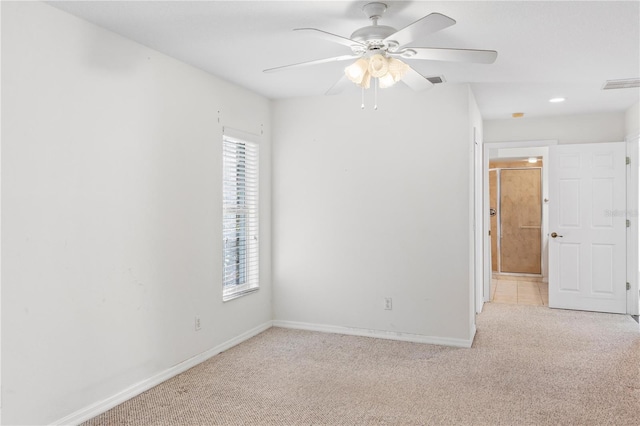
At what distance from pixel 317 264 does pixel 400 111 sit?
1735mm

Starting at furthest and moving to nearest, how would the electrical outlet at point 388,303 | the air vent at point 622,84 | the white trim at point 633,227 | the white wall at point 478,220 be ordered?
the white trim at point 633,227
the white wall at point 478,220
the electrical outlet at point 388,303
the air vent at point 622,84

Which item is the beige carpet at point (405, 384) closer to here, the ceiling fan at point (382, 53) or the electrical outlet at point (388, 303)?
the electrical outlet at point (388, 303)

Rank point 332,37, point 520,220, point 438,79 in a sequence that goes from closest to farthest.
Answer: point 332,37 → point 438,79 → point 520,220

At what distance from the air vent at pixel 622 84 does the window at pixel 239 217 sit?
333 cm

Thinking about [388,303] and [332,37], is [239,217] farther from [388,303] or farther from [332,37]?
[332,37]

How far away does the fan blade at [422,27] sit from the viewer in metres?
1.96

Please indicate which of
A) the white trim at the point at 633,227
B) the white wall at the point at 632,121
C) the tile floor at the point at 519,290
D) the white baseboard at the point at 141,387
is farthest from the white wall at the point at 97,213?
the white trim at the point at 633,227

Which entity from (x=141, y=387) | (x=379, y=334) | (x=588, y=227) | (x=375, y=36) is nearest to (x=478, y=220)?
(x=588, y=227)

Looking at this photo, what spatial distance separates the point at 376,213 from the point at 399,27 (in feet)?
6.52

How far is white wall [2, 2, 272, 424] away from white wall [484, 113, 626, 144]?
3.77m

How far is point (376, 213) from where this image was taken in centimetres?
434

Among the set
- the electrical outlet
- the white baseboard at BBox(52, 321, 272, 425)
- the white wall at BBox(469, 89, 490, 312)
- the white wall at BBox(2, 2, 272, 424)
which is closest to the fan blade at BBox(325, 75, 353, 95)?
the white wall at BBox(2, 2, 272, 424)

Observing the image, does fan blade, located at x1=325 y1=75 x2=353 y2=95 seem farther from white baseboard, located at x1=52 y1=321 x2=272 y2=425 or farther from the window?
white baseboard, located at x1=52 y1=321 x2=272 y2=425

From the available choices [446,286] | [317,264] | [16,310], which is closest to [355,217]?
[317,264]
